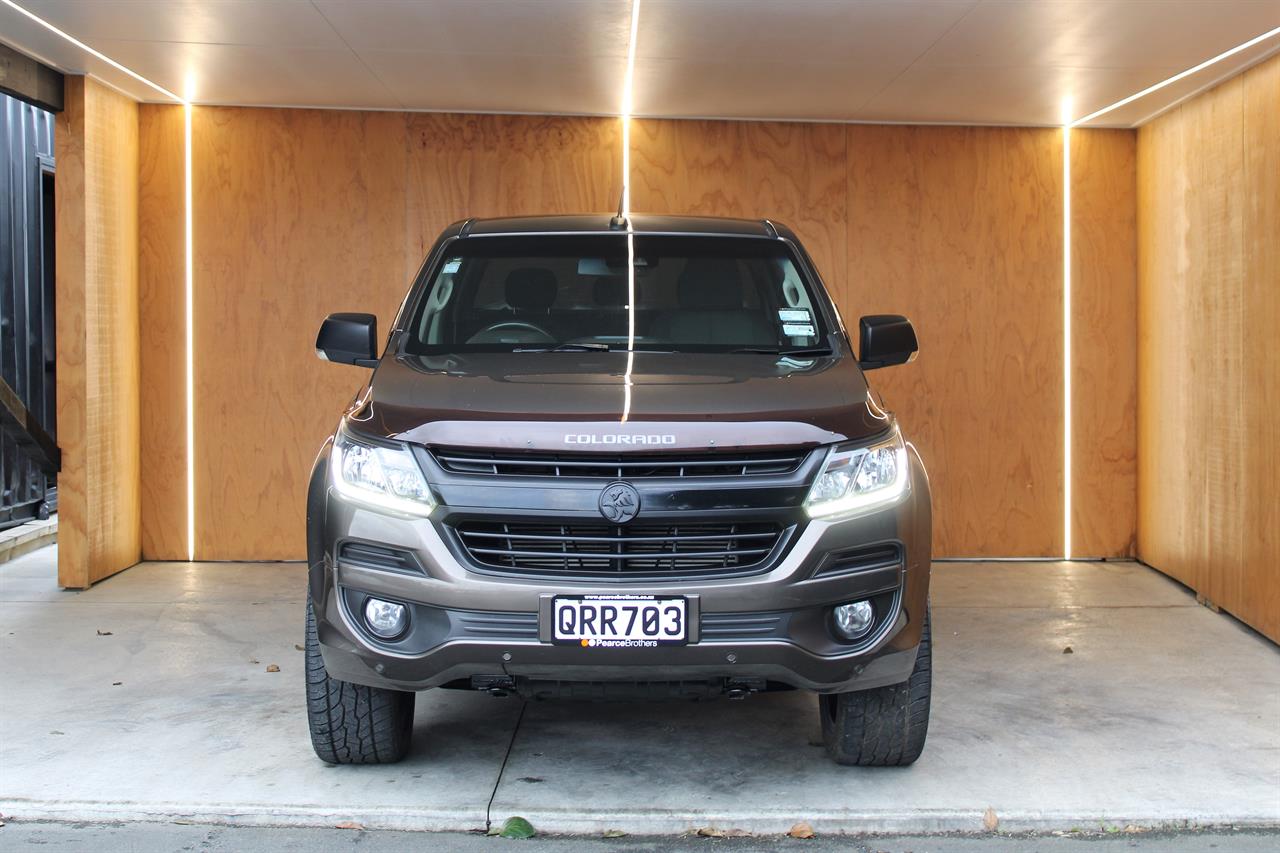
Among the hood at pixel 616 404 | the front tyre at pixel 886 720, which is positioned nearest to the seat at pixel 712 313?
the hood at pixel 616 404

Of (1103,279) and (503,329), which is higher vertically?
(1103,279)

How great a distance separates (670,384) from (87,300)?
4585mm

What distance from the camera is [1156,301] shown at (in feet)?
26.2

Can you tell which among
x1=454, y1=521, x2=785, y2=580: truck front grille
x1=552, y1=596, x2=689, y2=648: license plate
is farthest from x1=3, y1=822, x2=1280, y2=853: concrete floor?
x1=454, y1=521, x2=785, y2=580: truck front grille

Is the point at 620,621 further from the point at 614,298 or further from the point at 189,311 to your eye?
the point at 189,311

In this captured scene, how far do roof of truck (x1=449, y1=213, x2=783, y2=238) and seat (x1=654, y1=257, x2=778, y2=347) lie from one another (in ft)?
0.67

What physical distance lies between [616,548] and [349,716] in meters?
1.14

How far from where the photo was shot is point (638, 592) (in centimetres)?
361

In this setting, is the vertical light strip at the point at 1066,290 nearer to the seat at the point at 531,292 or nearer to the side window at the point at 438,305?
the seat at the point at 531,292

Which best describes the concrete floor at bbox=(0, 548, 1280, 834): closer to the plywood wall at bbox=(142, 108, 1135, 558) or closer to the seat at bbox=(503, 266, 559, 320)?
the seat at bbox=(503, 266, 559, 320)

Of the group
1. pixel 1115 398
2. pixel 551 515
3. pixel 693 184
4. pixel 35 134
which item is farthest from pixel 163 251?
pixel 1115 398

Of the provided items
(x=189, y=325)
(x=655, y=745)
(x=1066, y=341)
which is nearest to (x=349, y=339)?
(x=655, y=745)

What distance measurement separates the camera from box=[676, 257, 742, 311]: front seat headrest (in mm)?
4742

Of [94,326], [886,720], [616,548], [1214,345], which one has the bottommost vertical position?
[886,720]
